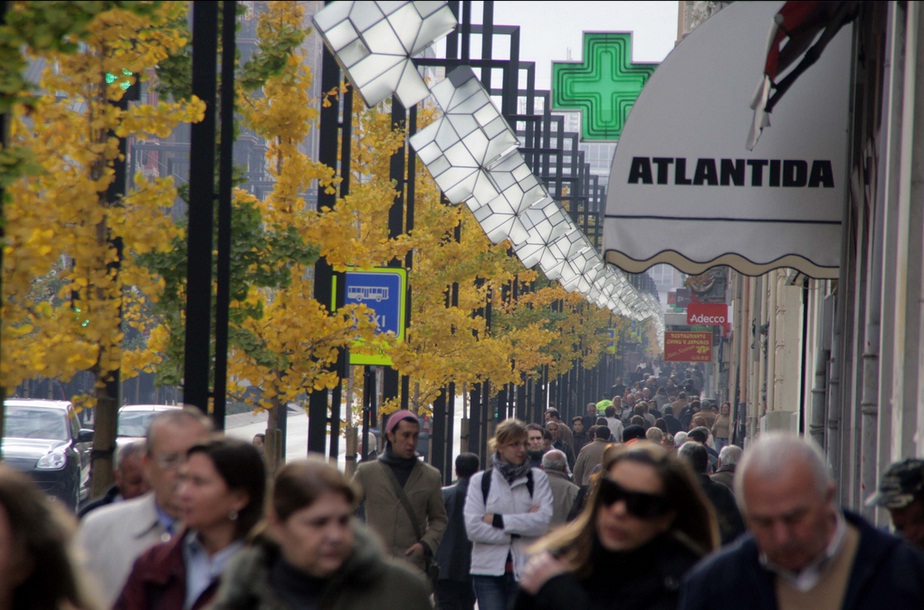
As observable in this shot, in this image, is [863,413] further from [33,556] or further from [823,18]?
[33,556]

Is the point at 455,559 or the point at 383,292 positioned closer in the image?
the point at 455,559

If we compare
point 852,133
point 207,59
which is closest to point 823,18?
point 852,133

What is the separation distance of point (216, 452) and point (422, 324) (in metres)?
17.6

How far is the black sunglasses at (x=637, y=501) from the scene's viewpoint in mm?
4227

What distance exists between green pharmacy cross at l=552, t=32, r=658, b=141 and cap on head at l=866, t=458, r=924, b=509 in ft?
51.9

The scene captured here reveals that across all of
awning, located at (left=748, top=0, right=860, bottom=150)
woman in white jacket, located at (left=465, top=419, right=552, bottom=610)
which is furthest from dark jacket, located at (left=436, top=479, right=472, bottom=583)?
awning, located at (left=748, top=0, right=860, bottom=150)

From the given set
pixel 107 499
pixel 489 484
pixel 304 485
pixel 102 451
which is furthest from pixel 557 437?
pixel 304 485

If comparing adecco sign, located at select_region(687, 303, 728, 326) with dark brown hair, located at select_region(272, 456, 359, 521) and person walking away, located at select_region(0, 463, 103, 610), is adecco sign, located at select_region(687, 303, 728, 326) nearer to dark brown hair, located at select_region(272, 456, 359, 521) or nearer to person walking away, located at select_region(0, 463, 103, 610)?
dark brown hair, located at select_region(272, 456, 359, 521)

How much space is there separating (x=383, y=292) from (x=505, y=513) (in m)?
7.60

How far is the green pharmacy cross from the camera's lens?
20.8 meters

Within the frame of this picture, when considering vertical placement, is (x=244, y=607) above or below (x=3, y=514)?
below

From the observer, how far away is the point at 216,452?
442 centimetres

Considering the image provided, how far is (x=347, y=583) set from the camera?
13.0 feet

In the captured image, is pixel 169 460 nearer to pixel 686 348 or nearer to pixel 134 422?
pixel 134 422
